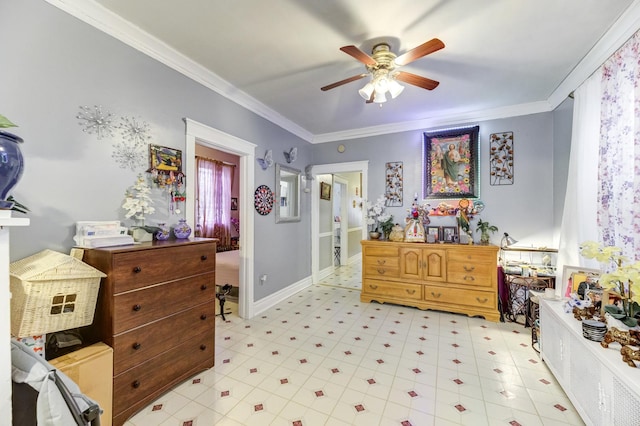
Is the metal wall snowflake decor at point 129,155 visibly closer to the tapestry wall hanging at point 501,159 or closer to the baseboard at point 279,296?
the baseboard at point 279,296

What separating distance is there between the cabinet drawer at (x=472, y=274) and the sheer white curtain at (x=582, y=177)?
70 cm

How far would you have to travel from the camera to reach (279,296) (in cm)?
397

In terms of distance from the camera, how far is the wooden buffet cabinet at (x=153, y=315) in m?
1.61

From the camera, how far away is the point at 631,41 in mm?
1875

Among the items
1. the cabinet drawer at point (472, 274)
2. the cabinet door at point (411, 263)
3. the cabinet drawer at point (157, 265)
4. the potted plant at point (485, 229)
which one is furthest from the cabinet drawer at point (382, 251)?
the cabinet drawer at point (157, 265)

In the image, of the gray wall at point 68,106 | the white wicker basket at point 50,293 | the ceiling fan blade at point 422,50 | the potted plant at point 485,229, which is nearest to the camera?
the white wicker basket at point 50,293

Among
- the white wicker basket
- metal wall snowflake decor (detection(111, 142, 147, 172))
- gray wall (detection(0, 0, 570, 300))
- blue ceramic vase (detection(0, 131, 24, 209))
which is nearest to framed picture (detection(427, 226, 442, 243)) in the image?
gray wall (detection(0, 0, 570, 300))

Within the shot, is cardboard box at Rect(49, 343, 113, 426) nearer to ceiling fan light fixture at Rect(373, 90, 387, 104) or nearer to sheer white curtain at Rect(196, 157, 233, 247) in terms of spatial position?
ceiling fan light fixture at Rect(373, 90, 387, 104)

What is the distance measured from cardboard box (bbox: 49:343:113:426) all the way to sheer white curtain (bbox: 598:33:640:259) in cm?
351

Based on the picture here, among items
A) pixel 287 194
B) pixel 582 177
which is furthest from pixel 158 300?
pixel 582 177

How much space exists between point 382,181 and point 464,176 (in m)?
1.24

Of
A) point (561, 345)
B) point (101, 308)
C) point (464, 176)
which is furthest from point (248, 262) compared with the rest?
point (464, 176)

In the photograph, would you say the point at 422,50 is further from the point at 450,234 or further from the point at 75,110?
the point at 450,234

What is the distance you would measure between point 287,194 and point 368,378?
297 centimetres
